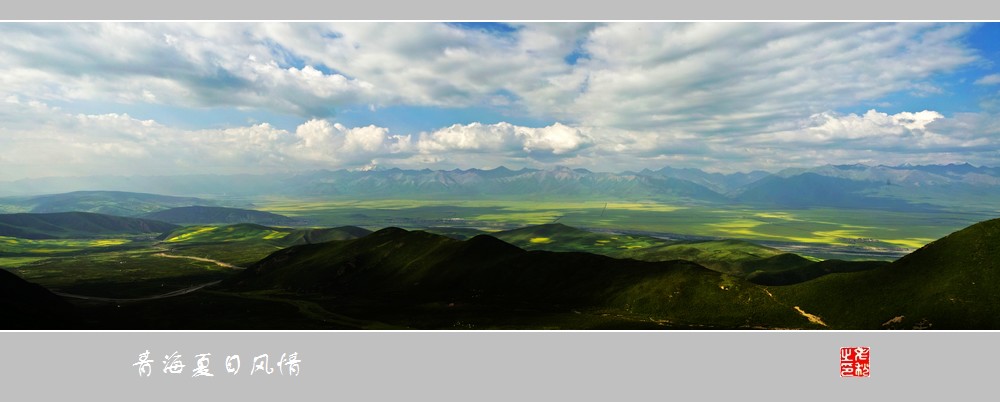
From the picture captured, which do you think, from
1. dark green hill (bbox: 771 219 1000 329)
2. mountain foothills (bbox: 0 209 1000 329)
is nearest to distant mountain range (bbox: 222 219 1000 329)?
dark green hill (bbox: 771 219 1000 329)

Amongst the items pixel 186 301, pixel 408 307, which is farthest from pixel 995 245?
pixel 186 301

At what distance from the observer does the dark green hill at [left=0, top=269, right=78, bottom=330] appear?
94875 millimetres

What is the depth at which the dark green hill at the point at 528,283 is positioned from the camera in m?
107

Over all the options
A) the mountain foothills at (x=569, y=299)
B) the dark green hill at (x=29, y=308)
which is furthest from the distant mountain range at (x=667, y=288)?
the dark green hill at (x=29, y=308)

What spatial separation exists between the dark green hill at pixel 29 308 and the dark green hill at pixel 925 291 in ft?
542

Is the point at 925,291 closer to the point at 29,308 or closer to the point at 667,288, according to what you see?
the point at 667,288

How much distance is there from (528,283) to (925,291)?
311 ft

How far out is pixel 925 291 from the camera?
92.6 m

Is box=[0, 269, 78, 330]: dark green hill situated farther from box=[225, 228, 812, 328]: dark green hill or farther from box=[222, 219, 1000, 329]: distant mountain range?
box=[225, 228, 812, 328]: dark green hill

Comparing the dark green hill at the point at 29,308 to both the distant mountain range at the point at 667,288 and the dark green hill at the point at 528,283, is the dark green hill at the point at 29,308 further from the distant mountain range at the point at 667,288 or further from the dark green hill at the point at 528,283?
the dark green hill at the point at 528,283

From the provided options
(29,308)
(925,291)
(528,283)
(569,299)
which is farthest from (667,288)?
(29,308)

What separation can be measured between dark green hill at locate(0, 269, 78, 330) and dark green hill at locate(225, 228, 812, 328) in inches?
2586

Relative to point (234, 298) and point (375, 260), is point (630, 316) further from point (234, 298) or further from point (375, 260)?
point (234, 298)

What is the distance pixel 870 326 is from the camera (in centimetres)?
9025
